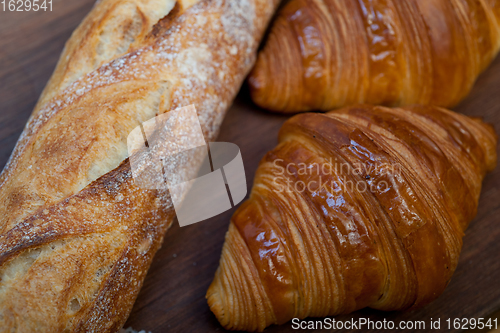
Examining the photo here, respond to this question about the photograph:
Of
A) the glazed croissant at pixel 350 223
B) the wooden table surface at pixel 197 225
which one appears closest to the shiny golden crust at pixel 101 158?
the wooden table surface at pixel 197 225

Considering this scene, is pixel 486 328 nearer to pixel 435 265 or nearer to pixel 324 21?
pixel 435 265

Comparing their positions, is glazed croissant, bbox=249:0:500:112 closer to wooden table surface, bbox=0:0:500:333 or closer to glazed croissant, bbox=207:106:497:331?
wooden table surface, bbox=0:0:500:333

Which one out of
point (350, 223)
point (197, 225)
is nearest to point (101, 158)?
point (197, 225)

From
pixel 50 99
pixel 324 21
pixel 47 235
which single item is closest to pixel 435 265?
pixel 324 21

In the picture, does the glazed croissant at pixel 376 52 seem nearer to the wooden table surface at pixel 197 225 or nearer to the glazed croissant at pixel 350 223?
the wooden table surface at pixel 197 225

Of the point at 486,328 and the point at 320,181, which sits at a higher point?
the point at 320,181
